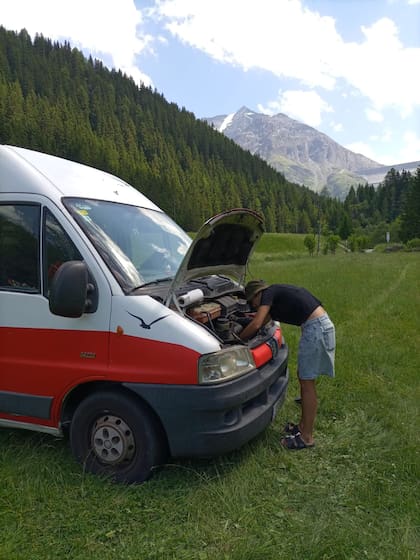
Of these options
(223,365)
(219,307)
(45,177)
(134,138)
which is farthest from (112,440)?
(134,138)

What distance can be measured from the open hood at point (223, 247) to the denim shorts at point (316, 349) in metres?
1.07

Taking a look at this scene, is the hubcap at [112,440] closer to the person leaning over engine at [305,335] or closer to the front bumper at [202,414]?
the front bumper at [202,414]

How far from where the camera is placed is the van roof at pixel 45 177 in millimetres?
3951

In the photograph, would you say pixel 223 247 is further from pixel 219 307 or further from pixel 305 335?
pixel 305 335

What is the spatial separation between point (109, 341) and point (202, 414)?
893 millimetres

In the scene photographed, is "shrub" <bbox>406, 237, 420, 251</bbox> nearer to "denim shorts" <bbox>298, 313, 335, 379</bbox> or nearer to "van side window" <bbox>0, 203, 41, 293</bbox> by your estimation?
"denim shorts" <bbox>298, 313, 335, 379</bbox>

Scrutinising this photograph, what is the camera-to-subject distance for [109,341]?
11.8 feet

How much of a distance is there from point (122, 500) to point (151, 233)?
2.43 metres

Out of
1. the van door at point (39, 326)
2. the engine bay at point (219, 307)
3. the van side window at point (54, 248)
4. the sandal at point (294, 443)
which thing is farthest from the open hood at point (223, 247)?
the sandal at point (294, 443)

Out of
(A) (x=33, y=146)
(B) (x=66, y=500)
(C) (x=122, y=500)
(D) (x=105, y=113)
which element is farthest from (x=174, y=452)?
(D) (x=105, y=113)

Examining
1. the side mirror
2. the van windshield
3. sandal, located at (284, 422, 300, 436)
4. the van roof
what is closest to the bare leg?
sandal, located at (284, 422, 300, 436)

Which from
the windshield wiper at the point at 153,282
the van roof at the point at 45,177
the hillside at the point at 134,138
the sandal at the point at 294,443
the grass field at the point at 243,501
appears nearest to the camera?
the grass field at the point at 243,501

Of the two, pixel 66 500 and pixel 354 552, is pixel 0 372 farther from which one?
pixel 354 552

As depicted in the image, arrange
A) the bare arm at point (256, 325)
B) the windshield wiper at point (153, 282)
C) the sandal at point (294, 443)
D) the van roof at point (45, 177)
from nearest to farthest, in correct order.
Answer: the windshield wiper at point (153, 282) → the van roof at point (45, 177) → the bare arm at point (256, 325) → the sandal at point (294, 443)
